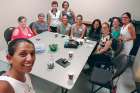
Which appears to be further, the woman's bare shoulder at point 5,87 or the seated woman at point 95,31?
the seated woman at point 95,31

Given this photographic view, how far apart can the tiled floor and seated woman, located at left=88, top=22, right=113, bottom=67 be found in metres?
0.38

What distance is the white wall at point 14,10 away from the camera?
198 inches

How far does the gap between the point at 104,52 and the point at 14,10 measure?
8.94 feet

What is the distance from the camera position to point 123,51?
4273 millimetres

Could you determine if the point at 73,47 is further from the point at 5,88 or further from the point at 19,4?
the point at 5,88

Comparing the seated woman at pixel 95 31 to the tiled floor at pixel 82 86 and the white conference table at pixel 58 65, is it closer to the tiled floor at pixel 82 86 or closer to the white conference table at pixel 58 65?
the white conference table at pixel 58 65

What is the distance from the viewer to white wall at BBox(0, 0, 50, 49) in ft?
16.5

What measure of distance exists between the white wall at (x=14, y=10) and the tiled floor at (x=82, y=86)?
7.90ft

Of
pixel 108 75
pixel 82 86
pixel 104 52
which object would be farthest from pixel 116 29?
pixel 82 86

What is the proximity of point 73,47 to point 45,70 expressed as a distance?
1190mm

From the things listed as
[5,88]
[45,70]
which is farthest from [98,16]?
[5,88]

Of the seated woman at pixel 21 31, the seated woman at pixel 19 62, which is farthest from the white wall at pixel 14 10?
the seated woman at pixel 19 62

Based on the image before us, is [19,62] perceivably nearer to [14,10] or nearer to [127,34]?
[127,34]

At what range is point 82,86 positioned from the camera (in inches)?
145
